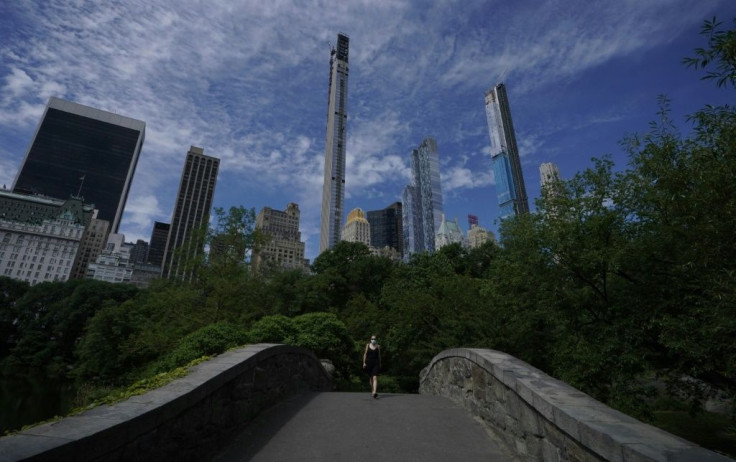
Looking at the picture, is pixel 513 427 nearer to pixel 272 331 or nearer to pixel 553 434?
pixel 553 434

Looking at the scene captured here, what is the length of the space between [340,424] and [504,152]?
201143mm

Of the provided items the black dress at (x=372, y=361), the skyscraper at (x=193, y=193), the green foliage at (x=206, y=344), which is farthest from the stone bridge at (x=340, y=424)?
the skyscraper at (x=193, y=193)

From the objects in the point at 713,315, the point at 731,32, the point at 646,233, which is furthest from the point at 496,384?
the point at 646,233

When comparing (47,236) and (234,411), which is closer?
(234,411)

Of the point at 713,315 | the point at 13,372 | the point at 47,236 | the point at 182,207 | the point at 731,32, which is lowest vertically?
the point at 13,372

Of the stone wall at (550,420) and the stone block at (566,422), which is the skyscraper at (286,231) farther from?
the stone block at (566,422)

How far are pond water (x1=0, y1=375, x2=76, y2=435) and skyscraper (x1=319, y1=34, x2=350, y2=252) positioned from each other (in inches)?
3651

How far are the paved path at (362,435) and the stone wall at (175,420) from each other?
38 cm

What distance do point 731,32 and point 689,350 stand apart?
5745 mm

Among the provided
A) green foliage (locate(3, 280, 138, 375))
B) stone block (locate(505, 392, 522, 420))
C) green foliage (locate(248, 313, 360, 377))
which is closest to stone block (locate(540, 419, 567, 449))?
stone block (locate(505, 392, 522, 420))

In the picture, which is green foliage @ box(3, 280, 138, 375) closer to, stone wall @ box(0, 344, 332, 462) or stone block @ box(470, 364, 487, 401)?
stone wall @ box(0, 344, 332, 462)

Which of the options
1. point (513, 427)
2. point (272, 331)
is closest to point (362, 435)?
point (513, 427)

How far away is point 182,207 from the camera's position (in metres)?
163

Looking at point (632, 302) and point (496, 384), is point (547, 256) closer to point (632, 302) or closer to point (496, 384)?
point (632, 302)
